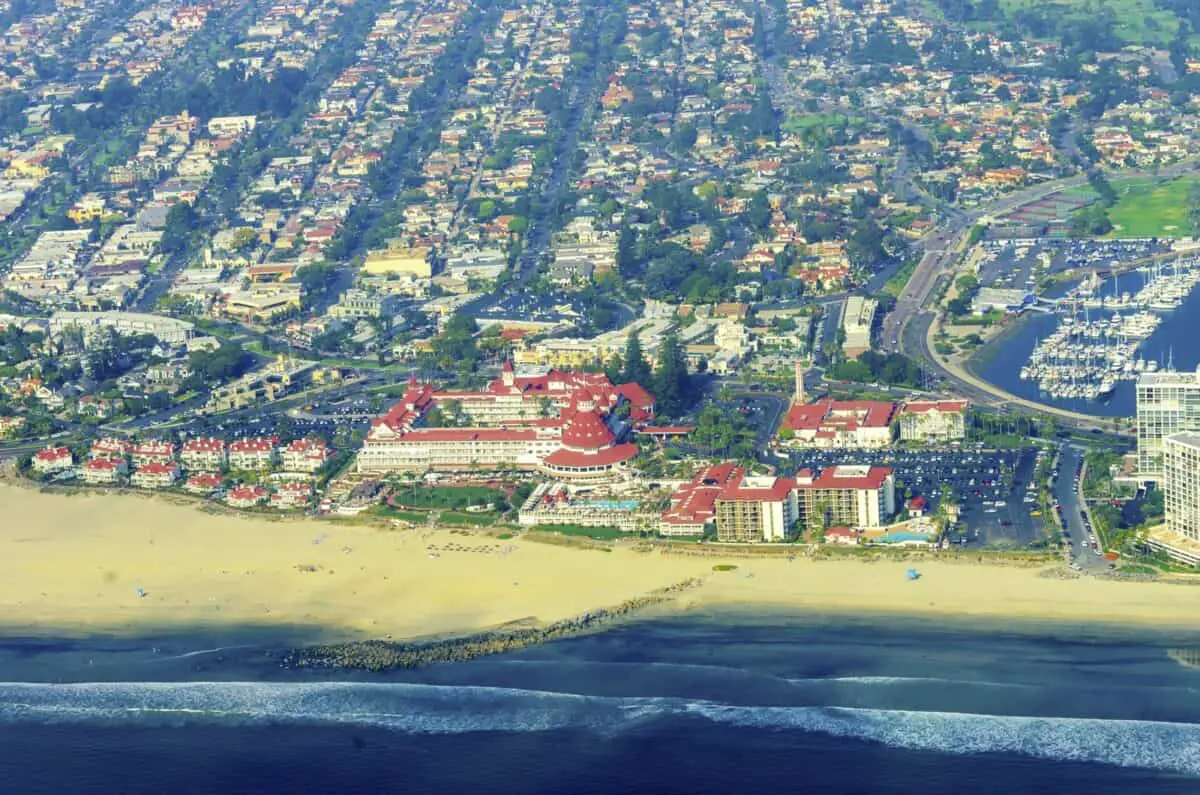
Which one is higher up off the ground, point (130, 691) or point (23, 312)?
point (23, 312)

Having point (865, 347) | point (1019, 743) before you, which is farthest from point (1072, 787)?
point (865, 347)

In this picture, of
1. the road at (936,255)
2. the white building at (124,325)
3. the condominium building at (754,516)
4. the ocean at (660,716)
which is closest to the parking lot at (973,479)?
the condominium building at (754,516)

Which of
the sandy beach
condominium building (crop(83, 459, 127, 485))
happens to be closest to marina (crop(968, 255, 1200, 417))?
the sandy beach

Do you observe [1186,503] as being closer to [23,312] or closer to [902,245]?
[902,245]

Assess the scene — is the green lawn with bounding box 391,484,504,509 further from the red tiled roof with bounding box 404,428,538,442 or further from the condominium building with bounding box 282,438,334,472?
the condominium building with bounding box 282,438,334,472

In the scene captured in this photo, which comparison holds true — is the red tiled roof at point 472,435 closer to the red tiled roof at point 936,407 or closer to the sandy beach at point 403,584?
the sandy beach at point 403,584

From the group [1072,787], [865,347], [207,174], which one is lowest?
[1072,787]
